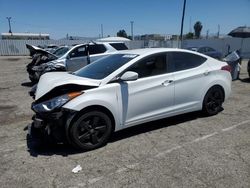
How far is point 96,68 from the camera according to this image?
5.31 meters

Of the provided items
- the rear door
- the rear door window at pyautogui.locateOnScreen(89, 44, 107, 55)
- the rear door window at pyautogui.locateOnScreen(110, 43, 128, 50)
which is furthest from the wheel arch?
the rear door window at pyautogui.locateOnScreen(110, 43, 128, 50)

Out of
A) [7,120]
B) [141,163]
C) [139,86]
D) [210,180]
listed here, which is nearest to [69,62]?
[7,120]

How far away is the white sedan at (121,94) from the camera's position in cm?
429

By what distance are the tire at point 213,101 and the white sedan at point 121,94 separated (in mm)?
22

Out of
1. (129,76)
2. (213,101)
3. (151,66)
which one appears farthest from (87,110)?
(213,101)

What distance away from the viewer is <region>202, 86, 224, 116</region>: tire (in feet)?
19.8

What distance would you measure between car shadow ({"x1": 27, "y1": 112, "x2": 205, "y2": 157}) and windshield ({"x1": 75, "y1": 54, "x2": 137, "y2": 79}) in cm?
117

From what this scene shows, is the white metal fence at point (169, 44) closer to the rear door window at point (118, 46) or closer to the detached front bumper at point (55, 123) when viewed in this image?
the rear door window at point (118, 46)

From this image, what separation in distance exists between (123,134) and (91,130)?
917 millimetres

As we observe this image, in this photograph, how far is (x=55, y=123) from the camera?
421cm

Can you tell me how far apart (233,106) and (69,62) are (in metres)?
6.51

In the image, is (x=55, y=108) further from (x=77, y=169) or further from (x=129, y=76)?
(x=129, y=76)

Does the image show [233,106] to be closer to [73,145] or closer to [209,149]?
[209,149]

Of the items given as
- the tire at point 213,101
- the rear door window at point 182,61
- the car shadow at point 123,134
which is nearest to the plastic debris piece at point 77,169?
the car shadow at point 123,134
